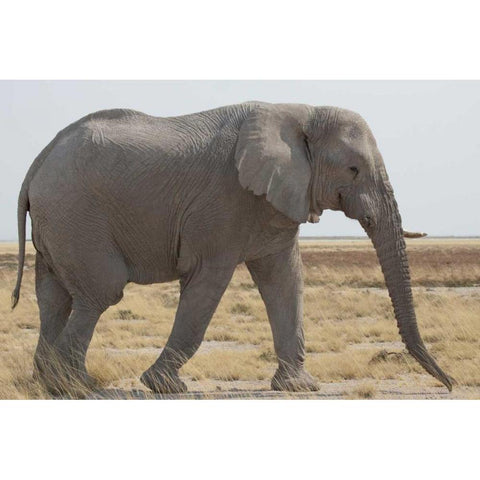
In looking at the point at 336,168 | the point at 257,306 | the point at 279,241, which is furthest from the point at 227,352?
the point at 257,306

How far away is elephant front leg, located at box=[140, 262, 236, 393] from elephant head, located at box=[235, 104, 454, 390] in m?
0.94

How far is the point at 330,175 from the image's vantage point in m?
8.48

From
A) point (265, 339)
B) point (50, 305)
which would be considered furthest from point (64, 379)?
point (265, 339)

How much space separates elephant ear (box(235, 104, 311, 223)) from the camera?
823 centimetres

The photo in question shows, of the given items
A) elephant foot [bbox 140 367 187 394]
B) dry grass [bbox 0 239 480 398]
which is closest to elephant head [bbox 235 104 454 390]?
dry grass [bbox 0 239 480 398]

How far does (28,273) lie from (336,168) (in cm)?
2919

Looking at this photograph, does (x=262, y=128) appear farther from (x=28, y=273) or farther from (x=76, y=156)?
(x=28, y=273)

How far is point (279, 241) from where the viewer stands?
873 cm

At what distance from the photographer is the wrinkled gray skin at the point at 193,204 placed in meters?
8.31

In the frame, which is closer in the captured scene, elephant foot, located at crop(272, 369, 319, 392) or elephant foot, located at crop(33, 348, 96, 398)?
elephant foot, located at crop(33, 348, 96, 398)

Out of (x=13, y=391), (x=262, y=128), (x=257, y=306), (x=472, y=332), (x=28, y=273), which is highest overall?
(x=262, y=128)

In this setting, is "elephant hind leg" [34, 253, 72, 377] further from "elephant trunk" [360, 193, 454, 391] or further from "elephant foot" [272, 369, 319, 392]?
"elephant trunk" [360, 193, 454, 391]

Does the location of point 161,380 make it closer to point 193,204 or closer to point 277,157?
point 193,204

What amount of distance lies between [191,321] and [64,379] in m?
1.37
